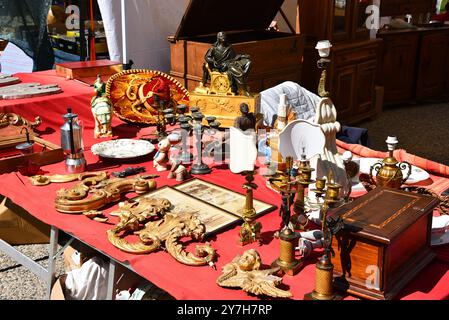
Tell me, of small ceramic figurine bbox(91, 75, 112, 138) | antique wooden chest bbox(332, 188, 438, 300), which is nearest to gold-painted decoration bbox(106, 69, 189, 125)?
small ceramic figurine bbox(91, 75, 112, 138)

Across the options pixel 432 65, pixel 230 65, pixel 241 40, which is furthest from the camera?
pixel 432 65

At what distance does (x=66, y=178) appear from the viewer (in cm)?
241

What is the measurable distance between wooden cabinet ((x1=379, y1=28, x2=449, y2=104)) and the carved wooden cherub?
5125 mm

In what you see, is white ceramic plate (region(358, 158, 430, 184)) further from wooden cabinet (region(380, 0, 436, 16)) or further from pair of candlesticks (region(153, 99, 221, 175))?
wooden cabinet (region(380, 0, 436, 16))

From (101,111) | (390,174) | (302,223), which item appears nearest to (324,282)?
(302,223)

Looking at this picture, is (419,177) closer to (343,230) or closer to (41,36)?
(343,230)

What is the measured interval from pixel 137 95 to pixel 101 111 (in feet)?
1.22

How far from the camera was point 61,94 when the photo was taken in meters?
3.41

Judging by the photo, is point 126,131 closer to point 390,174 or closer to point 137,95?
point 137,95

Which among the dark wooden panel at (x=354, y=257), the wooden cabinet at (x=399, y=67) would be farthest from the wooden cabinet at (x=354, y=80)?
the dark wooden panel at (x=354, y=257)

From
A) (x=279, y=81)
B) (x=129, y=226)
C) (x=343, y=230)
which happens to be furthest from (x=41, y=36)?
(x=343, y=230)

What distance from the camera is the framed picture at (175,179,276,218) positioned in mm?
2105

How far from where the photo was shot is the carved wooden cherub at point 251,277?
5.05 ft

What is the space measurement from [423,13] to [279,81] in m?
3.46
